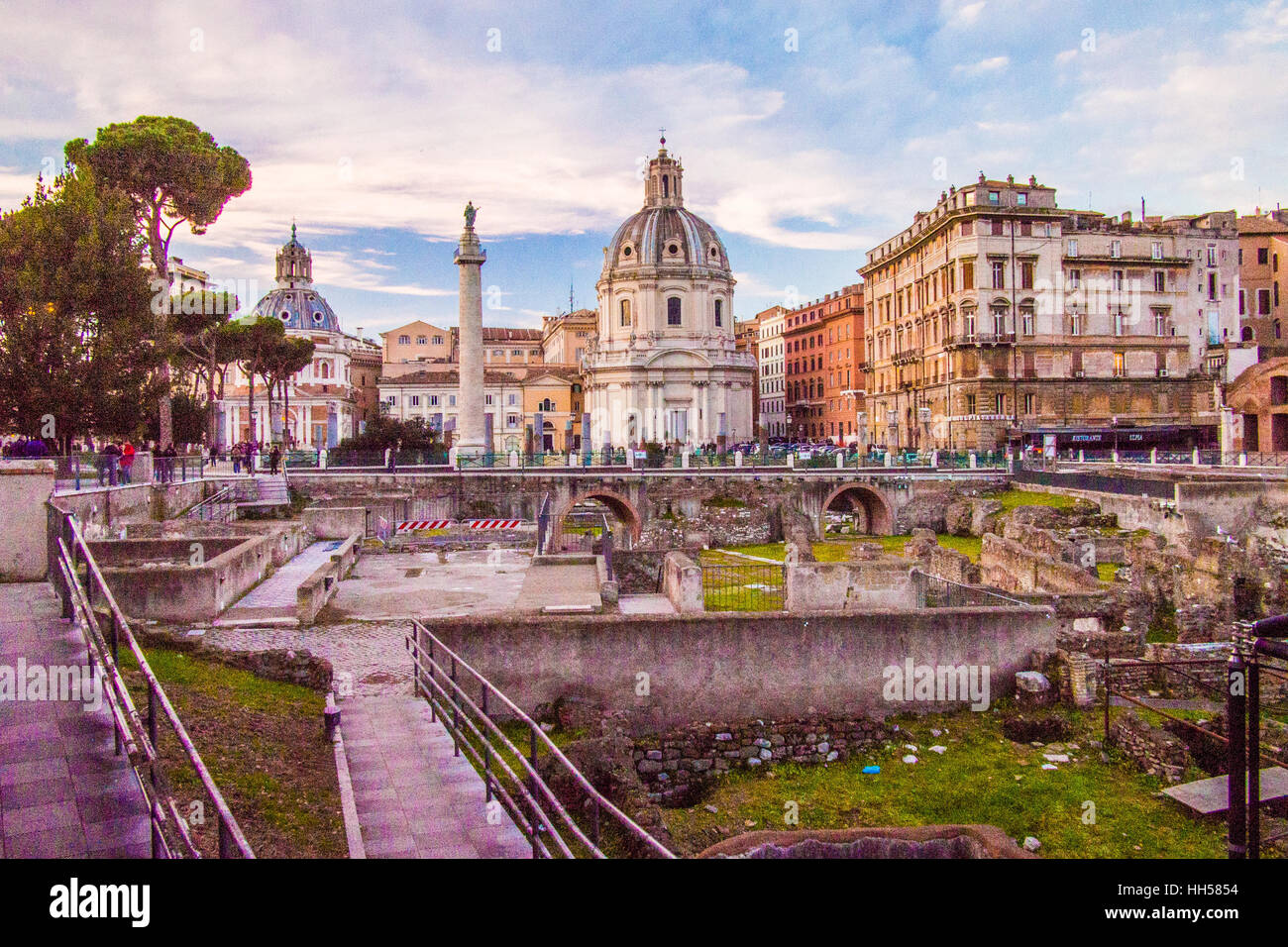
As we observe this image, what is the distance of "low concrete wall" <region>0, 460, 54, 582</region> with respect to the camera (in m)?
10.6

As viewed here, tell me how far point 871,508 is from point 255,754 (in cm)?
3415

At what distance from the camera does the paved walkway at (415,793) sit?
604 cm

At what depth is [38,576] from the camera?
1062 centimetres

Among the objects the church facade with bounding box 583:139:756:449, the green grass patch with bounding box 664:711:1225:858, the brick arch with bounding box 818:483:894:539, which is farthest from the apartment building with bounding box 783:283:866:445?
the green grass patch with bounding box 664:711:1225:858

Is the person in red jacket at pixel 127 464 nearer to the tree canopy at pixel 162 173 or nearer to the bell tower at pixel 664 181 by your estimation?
the tree canopy at pixel 162 173

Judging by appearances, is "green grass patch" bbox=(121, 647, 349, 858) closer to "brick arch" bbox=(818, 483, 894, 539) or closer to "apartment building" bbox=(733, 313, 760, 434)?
"brick arch" bbox=(818, 483, 894, 539)

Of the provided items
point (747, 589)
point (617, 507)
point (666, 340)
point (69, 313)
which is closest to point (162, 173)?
point (69, 313)

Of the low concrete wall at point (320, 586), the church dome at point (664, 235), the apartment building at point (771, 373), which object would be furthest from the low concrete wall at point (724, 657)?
the apartment building at point (771, 373)

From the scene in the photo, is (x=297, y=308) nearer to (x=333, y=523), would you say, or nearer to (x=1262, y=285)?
(x=333, y=523)

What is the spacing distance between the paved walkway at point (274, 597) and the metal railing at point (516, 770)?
3.24m

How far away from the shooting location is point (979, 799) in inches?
393

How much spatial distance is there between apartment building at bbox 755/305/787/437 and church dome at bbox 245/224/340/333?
4916cm
